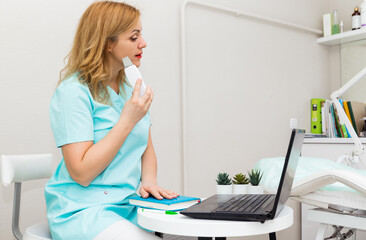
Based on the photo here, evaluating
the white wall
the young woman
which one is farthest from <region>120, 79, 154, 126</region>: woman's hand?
the white wall

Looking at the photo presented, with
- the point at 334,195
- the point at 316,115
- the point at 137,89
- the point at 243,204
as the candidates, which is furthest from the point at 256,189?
the point at 316,115

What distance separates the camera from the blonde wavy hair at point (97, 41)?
1.20 metres

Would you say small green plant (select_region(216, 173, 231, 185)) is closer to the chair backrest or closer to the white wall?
the chair backrest

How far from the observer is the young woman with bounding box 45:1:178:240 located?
1053mm

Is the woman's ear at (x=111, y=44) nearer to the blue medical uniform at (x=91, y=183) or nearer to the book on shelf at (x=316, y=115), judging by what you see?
the blue medical uniform at (x=91, y=183)

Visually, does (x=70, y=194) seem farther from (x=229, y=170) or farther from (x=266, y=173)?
(x=229, y=170)

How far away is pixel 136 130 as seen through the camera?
1248 millimetres

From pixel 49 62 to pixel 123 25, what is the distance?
78 centimetres

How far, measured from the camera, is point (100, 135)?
1167 mm

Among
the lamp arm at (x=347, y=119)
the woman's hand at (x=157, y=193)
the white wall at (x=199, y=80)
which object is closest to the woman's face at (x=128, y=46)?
the woman's hand at (x=157, y=193)

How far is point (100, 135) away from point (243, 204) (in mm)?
485

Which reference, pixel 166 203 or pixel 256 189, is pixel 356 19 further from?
pixel 166 203

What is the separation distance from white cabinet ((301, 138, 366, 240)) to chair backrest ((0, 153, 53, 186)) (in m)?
1.86

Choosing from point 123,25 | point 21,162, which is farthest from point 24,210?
point 123,25
